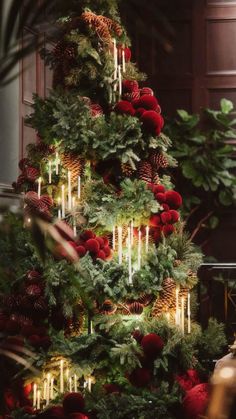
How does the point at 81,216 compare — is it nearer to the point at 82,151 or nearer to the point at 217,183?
the point at 82,151

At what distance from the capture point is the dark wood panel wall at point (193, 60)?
646 centimetres

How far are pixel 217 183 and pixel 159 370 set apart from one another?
3167mm

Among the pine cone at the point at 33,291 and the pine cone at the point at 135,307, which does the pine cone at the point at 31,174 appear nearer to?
the pine cone at the point at 33,291

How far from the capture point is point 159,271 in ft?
10.8

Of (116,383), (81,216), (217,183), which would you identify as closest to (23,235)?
(81,216)

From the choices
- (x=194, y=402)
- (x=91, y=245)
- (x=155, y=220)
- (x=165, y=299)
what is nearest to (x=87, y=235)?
(x=91, y=245)

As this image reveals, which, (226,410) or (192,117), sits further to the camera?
(192,117)

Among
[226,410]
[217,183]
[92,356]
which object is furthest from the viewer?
[217,183]

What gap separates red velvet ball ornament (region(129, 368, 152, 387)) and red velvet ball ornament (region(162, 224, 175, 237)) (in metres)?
0.60

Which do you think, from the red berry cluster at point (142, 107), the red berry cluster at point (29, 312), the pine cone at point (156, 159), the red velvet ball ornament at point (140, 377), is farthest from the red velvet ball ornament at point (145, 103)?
the red velvet ball ornament at point (140, 377)

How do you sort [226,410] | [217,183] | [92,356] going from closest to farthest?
[226,410]
[92,356]
[217,183]

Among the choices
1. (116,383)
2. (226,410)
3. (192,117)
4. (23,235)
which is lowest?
(116,383)

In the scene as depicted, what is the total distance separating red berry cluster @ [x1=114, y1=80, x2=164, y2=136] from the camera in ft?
11.0

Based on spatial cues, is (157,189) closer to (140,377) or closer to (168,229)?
(168,229)
